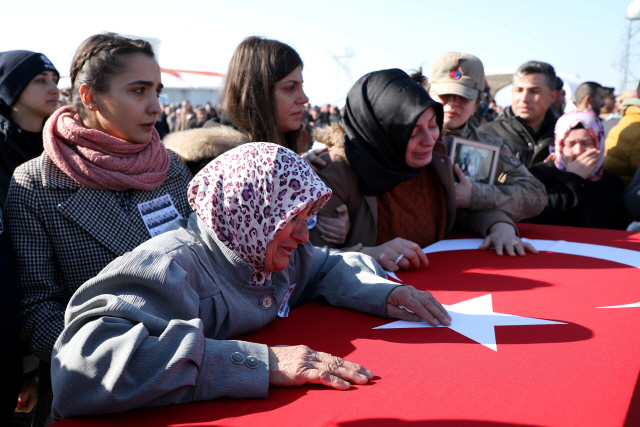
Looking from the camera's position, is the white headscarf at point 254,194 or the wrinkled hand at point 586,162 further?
the wrinkled hand at point 586,162

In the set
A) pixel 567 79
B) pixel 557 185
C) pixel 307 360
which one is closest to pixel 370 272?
pixel 307 360

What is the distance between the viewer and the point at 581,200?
3.74 meters

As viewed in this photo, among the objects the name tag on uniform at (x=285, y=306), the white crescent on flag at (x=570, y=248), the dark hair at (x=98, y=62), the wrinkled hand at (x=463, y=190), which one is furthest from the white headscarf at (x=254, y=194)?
the wrinkled hand at (x=463, y=190)

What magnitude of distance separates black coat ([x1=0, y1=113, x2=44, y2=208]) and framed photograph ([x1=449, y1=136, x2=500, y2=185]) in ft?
9.42

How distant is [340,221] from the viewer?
2.55 metres

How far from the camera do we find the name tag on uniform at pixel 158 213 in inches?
82.4

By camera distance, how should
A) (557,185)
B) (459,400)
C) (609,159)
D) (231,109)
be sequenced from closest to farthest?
(459,400) → (231,109) → (557,185) → (609,159)

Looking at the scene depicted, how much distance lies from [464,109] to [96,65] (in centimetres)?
220

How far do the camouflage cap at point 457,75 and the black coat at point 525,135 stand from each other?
5.52 feet

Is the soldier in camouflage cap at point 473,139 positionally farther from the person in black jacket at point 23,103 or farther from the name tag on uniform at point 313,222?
the person in black jacket at point 23,103

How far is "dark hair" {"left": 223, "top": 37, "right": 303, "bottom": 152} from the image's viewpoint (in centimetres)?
294

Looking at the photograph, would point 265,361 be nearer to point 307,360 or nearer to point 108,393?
point 307,360

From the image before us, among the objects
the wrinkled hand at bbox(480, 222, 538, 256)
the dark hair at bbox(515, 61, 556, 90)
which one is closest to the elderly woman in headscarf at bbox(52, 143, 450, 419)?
the wrinkled hand at bbox(480, 222, 538, 256)

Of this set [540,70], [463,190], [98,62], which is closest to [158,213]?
[98,62]
